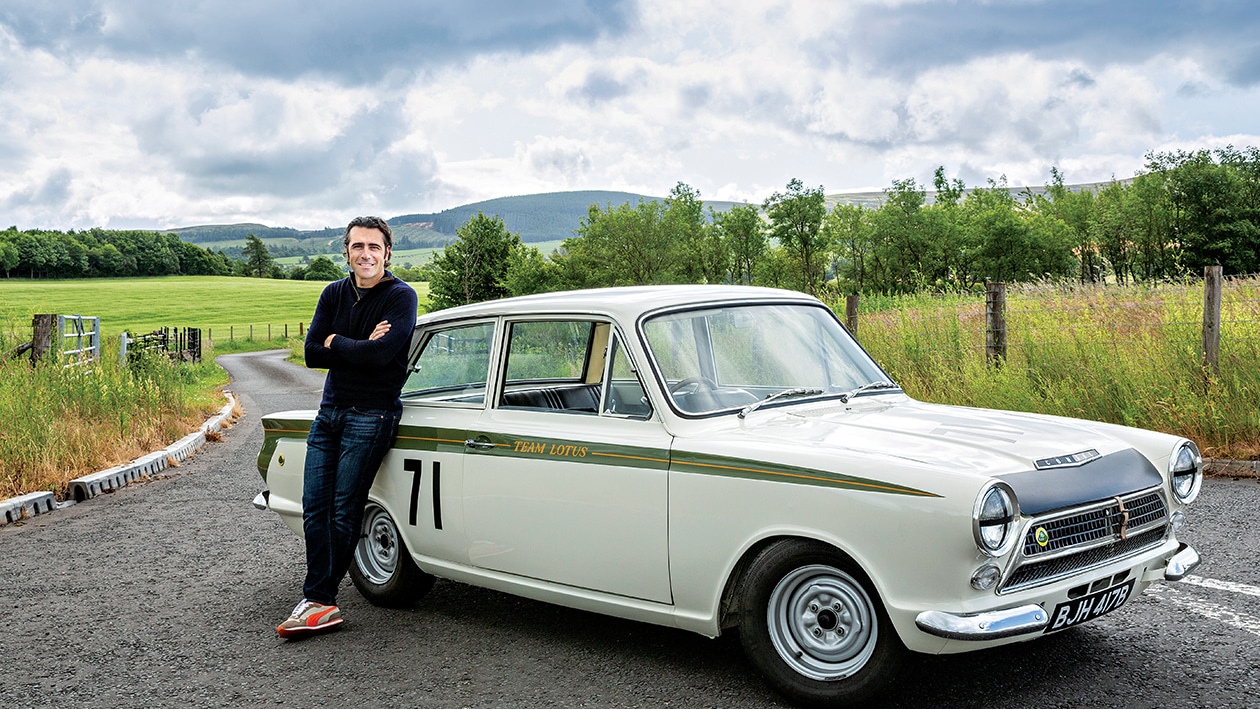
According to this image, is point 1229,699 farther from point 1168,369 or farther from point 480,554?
point 1168,369

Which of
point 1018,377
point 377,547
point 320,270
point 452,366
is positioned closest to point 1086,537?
point 452,366

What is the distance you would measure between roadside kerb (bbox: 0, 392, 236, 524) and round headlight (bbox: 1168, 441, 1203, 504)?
30.2 ft

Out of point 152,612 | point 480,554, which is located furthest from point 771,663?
point 152,612

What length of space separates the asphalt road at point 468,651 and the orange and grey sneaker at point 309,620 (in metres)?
0.06

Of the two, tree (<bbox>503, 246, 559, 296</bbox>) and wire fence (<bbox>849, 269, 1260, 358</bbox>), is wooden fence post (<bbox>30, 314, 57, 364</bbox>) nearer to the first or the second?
wire fence (<bbox>849, 269, 1260, 358</bbox>)

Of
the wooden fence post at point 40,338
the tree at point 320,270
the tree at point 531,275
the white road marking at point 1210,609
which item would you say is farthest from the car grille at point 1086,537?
the tree at point 320,270

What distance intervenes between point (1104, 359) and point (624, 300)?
319 inches

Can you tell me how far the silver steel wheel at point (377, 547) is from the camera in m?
5.98

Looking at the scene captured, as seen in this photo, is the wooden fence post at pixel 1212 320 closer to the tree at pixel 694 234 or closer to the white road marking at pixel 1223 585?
the white road marking at pixel 1223 585

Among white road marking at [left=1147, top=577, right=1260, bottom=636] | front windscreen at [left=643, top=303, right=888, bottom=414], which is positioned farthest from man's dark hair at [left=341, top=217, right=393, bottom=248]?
white road marking at [left=1147, top=577, right=1260, bottom=636]

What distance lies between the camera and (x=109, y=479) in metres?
10.9

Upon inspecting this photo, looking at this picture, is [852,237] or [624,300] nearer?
[624,300]

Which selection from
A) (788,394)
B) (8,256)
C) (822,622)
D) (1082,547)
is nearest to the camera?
(1082,547)

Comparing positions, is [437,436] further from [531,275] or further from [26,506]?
[531,275]
